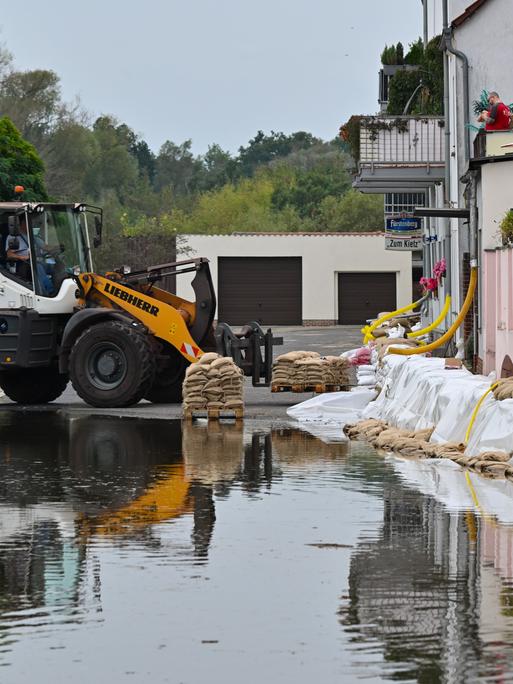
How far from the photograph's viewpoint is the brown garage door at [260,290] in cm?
6675

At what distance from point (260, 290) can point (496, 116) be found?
137 ft

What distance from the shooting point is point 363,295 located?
67062mm

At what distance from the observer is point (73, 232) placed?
997 inches

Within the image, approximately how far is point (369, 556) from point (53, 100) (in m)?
99.6

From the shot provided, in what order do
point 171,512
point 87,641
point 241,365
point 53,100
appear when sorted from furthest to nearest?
A: point 53,100, point 241,365, point 171,512, point 87,641

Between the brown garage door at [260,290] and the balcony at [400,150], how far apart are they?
31.4 metres

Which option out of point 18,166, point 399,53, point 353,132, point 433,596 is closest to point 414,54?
point 399,53

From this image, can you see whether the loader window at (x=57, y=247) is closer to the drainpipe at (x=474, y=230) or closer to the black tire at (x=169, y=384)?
the black tire at (x=169, y=384)

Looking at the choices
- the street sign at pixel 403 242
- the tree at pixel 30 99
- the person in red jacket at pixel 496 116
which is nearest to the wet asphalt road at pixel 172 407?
the person in red jacket at pixel 496 116

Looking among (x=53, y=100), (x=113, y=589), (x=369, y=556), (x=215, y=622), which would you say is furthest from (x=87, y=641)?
(x=53, y=100)

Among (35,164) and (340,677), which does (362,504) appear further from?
(35,164)

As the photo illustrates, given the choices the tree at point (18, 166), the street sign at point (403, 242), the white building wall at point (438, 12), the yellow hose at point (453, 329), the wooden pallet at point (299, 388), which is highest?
the white building wall at point (438, 12)

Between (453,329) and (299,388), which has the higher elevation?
(453,329)

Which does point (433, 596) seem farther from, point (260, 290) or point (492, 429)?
point (260, 290)
